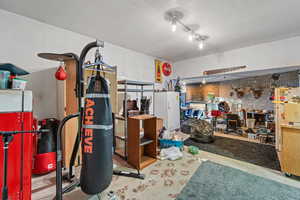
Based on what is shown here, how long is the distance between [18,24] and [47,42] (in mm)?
441

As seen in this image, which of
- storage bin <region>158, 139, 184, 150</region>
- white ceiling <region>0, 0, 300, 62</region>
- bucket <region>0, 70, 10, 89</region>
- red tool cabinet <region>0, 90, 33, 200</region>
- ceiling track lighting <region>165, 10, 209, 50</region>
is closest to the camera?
red tool cabinet <region>0, 90, 33, 200</region>

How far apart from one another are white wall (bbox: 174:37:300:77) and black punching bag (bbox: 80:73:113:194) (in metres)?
4.16

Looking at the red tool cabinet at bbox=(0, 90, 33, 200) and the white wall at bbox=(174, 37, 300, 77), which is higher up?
the white wall at bbox=(174, 37, 300, 77)

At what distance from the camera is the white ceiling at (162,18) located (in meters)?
2.00

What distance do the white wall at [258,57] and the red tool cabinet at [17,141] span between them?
15.2 ft

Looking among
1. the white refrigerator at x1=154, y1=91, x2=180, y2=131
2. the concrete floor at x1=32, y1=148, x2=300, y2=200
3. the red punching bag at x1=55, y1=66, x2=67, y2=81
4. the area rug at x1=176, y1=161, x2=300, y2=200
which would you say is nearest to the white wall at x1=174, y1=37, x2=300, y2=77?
the white refrigerator at x1=154, y1=91, x2=180, y2=131

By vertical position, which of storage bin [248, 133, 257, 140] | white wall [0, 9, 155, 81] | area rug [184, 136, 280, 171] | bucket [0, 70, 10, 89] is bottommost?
area rug [184, 136, 280, 171]

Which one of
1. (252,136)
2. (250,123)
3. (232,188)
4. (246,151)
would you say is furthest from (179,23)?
(250,123)

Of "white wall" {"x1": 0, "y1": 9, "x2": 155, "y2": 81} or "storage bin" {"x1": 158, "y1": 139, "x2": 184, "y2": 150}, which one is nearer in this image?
"white wall" {"x1": 0, "y1": 9, "x2": 155, "y2": 81}

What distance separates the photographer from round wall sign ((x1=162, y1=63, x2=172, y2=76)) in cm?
511

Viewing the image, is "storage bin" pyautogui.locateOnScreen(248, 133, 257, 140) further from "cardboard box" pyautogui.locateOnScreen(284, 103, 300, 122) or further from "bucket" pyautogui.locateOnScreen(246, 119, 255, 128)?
"cardboard box" pyautogui.locateOnScreen(284, 103, 300, 122)

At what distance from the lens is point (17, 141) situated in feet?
4.57

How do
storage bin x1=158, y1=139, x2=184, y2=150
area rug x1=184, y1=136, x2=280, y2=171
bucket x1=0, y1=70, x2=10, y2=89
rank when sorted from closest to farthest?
bucket x1=0, y1=70, x2=10, y2=89, area rug x1=184, y1=136, x2=280, y2=171, storage bin x1=158, y1=139, x2=184, y2=150

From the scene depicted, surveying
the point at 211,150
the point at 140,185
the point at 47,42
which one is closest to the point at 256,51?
the point at 211,150
